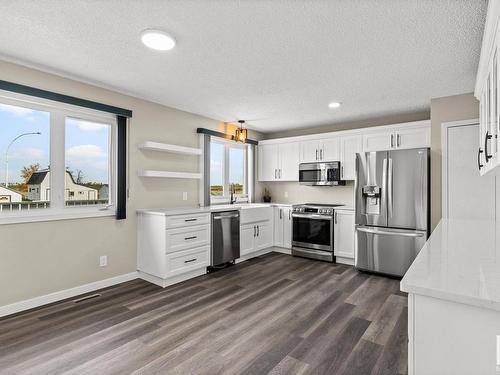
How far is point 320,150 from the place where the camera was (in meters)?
5.06

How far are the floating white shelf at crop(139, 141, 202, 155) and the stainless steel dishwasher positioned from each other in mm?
986

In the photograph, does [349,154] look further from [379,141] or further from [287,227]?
[287,227]

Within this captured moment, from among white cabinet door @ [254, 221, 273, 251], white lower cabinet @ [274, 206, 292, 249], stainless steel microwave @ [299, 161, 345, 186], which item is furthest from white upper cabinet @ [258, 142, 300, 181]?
white cabinet door @ [254, 221, 273, 251]

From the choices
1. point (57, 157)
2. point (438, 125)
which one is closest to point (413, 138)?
point (438, 125)

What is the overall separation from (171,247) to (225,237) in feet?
3.07

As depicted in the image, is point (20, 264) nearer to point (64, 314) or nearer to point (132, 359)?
point (64, 314)

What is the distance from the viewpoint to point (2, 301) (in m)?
2.65

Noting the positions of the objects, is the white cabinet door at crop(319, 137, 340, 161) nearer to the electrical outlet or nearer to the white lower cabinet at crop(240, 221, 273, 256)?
the white lower cabinet at crop(240, 221, 273, 256)

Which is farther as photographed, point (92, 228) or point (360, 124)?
point (360, 124)

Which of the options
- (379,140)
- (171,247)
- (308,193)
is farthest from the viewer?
(308,193)

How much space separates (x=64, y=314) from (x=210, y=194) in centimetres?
263

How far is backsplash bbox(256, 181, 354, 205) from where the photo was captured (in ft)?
16.8

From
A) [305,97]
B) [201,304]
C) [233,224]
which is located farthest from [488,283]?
[233,224]

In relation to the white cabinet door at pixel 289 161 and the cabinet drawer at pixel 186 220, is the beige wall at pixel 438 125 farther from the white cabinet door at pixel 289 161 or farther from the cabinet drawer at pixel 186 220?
the cabinet drawer at pixel 186 220
